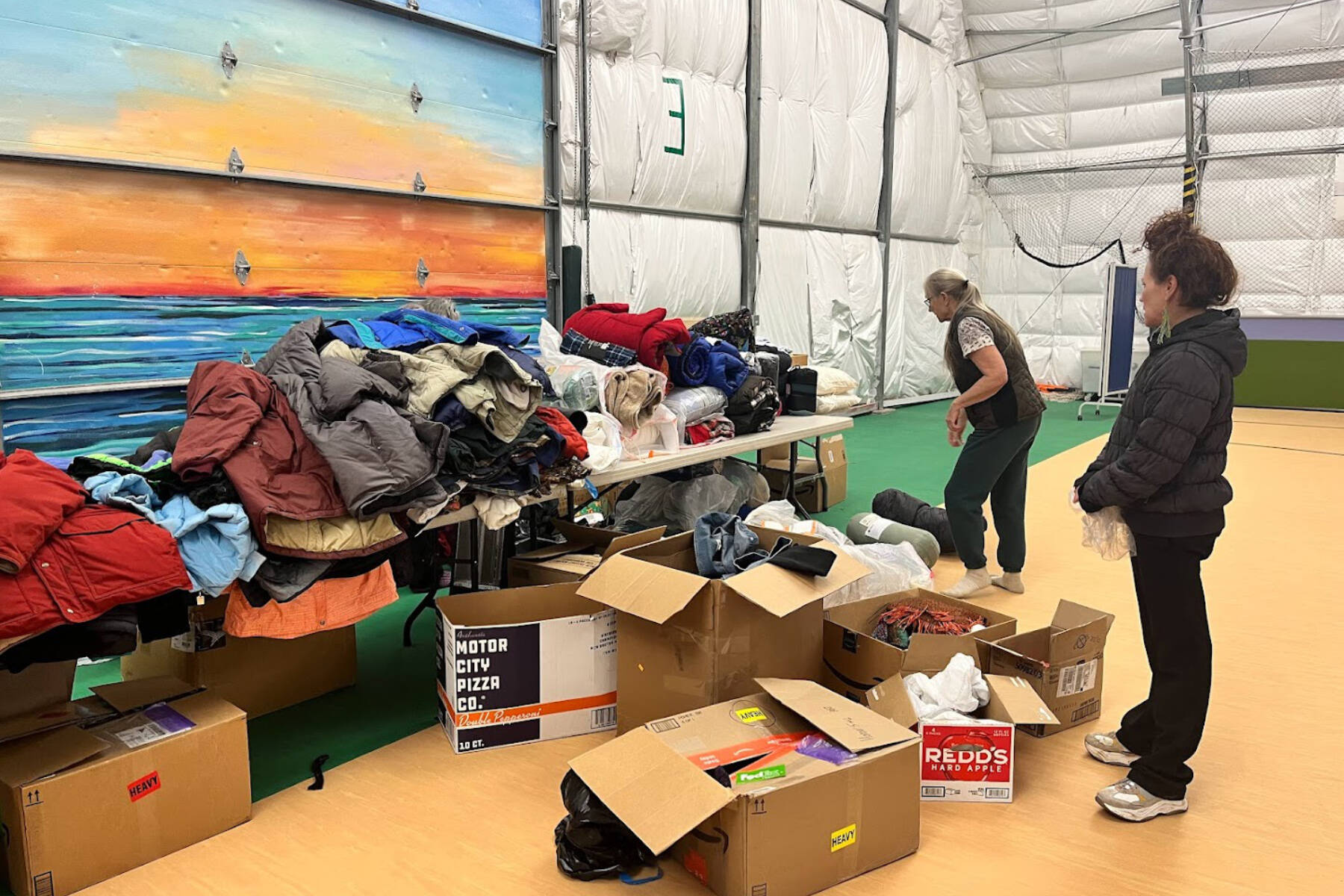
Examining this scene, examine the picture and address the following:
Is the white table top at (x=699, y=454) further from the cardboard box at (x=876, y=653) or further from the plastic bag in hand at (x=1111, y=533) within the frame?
the plastic bag in hand at (x=1111, y=533)

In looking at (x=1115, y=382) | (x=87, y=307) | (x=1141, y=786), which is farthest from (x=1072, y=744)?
(x=1115, y=382)

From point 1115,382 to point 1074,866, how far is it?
910 centimetres

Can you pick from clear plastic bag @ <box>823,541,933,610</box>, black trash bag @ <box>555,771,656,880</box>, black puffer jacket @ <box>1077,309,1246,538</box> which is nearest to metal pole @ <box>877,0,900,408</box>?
clear plastic bag @ <box>823,541,933,610</box>

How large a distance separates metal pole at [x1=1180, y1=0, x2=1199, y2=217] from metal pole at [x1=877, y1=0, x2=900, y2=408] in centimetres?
286

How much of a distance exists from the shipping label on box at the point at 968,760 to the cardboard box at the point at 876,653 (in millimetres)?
238

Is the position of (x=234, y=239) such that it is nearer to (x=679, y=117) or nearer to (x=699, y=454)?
(x=699, y=454)

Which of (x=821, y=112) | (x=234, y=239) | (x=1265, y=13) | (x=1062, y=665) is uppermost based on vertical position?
(x=1265, y=13)

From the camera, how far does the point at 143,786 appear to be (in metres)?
2.06

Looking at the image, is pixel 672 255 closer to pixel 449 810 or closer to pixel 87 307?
pixel 87 307

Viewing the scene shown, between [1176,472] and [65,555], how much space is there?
231cm

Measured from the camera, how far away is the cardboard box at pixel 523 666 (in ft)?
8.38

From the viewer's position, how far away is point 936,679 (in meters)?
2.55

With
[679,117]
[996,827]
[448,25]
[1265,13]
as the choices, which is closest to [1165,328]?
[996,827]

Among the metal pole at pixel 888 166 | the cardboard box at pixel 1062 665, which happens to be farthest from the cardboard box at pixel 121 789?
the metal pole at pixel 888 166
